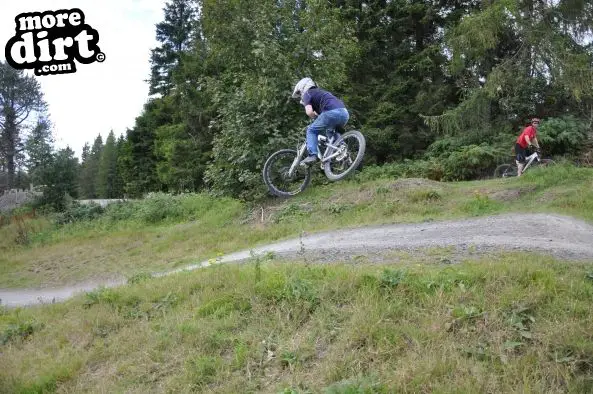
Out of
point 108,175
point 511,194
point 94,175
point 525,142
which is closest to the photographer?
point 511,194

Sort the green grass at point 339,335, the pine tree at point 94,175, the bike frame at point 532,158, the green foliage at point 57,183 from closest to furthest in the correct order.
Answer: the green grass at point 339,335 < the bike frame at point 532,158 < the green foliage at point 57,183 < the pine tree at point 94,175

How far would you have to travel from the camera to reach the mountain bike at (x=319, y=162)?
1017 cm

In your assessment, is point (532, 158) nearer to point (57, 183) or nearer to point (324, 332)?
point (324, 332)

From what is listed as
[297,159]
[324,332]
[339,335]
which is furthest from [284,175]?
[339,335]

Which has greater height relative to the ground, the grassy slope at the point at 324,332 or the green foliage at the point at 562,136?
the green foliage at the point at 562,136

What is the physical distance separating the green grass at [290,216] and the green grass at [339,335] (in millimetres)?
4702

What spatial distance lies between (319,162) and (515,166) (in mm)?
8200

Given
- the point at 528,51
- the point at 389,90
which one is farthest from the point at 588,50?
the point at 389,90

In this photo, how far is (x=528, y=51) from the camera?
1766 cm

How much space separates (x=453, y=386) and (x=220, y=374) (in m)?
2.11

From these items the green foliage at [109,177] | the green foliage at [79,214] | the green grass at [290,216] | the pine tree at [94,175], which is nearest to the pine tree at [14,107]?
the green foliage at [109,177]

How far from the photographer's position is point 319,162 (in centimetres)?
1148

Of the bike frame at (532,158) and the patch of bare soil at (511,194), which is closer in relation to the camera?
the patch of bare soil at (511,194)

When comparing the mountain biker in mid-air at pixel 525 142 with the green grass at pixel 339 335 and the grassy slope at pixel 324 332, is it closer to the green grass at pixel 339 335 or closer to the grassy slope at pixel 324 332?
the grassy slope at pixel 324 332
